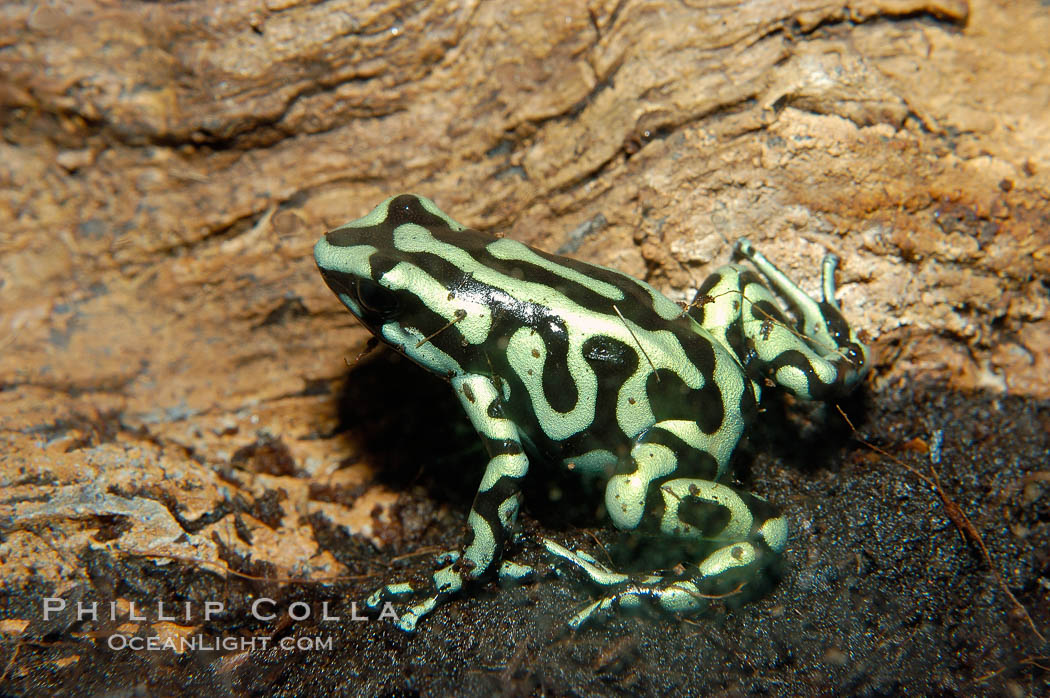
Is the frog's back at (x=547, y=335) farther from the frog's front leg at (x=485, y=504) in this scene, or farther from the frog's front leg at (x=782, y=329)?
the frog's front leg at (x=782, y=329)

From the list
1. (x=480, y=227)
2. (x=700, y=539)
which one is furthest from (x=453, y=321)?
(x=700, y=539)

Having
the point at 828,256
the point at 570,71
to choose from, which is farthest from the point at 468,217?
the point at 828,256

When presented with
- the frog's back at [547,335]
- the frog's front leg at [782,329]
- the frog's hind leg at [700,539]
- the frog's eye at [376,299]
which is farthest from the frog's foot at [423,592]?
the frog's front leg at [782,329]

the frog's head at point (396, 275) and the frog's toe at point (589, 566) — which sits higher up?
the frog's head at point (396, 275)

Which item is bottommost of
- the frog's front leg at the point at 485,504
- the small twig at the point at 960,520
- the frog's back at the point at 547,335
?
the small twig at the point at 960,520

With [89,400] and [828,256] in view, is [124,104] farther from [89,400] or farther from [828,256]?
[828,256]

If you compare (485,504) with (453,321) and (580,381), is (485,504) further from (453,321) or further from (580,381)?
(453,321)
